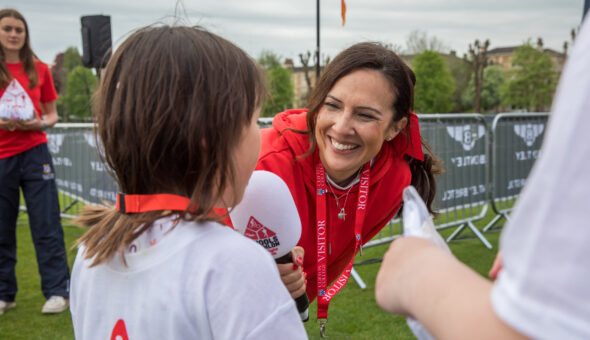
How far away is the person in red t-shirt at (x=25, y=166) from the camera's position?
14.3 ft

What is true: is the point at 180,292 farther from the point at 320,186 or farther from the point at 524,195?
the point at 320,186

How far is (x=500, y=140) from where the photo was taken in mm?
7008

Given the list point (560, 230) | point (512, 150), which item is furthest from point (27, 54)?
point (512, 150)

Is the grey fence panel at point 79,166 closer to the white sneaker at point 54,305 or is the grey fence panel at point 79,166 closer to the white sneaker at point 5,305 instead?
the white sneaker at point 5,305

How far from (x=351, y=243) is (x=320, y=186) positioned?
0.44 m

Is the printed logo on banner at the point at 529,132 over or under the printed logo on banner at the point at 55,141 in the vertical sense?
over

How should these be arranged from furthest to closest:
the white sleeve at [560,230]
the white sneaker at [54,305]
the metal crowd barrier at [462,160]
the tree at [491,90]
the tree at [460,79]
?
the tree at [491,90], the tree at [460,79], the metal crowd barrier at [462,160], the white sneaker at [54,305], the white sleeve at [560,230]

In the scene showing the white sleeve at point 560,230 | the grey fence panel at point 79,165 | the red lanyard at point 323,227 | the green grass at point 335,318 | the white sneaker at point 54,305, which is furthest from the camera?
the grey fence panel at point 79,165

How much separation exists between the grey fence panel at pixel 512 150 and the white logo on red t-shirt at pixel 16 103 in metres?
5.38

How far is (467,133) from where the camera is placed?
6.69 m

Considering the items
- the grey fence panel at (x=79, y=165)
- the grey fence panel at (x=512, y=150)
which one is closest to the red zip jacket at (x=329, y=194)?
the grey fence panel at (x=512, y=150)

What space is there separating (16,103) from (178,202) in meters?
3.78

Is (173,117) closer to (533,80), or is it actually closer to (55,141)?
(55,141)

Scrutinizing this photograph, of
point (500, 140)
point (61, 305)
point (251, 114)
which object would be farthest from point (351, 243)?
point (500, 140)
